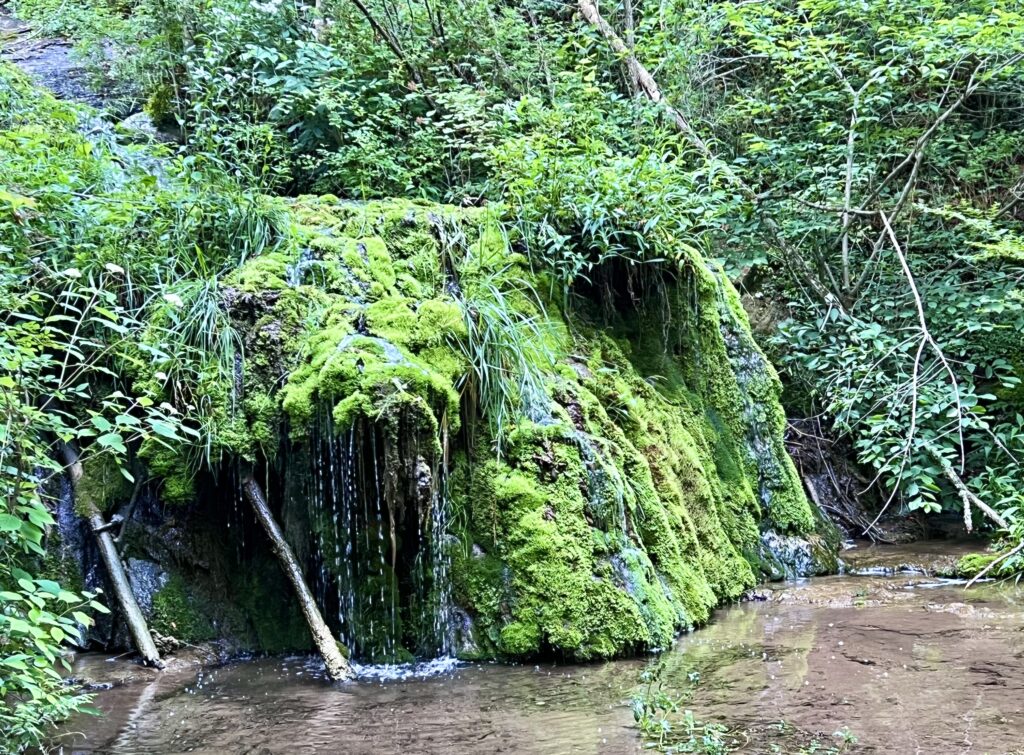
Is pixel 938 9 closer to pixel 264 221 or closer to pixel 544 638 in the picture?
pixel 264 221

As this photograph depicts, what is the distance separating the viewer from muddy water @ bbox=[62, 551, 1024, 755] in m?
3.54

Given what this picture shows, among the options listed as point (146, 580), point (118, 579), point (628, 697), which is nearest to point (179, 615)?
point (146, 580)

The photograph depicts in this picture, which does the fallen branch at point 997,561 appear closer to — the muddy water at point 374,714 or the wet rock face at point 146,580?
the muddy water at point 374,714

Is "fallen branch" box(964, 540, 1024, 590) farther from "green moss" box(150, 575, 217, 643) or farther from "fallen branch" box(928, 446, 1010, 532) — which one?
"green moss" box(150, 575, 217, 643)

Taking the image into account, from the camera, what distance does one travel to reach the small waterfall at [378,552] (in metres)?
5.03

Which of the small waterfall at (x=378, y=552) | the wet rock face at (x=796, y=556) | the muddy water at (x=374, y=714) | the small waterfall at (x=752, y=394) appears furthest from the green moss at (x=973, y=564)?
the small waterfall at (x=378, y=552)

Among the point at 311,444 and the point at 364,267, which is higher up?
the point at 364,267

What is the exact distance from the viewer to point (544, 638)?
4.90 meters

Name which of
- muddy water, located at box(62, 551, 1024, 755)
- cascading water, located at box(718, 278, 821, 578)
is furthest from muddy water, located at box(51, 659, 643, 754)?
cascading water, located at box(718, 278, 821, 578)

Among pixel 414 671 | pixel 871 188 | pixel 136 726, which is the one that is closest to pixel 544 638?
pixel 414 671

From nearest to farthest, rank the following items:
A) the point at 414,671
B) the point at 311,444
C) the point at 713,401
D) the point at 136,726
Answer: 1. the point at 136,726
2. the point at 414,671
3. the point at 311,444
4. the point at 713,401

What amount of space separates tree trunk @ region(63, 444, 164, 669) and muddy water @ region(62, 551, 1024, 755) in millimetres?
171

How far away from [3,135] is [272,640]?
378cm

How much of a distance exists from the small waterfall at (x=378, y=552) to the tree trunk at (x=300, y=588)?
224 mm
